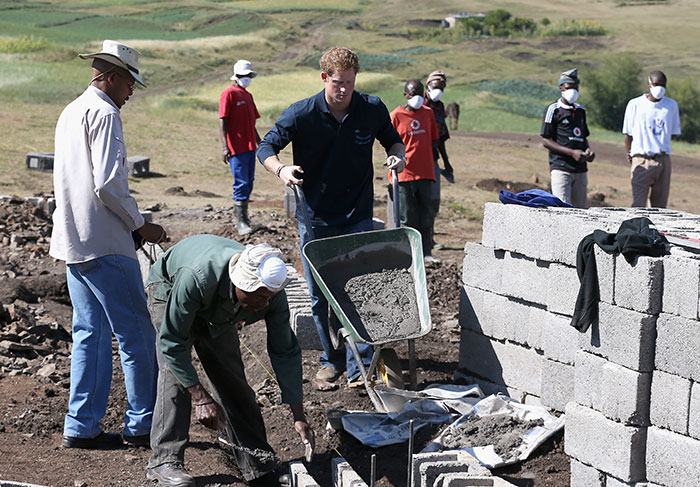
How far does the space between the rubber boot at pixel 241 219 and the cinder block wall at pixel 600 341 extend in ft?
16.5

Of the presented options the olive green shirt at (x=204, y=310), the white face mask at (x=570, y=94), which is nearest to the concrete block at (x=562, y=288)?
the olive green shirt at (x=204, y=310)

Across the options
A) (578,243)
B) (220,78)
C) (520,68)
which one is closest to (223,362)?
(578,243)

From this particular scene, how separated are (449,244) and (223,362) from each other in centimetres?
715

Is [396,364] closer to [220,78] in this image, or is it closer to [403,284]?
[403,284]

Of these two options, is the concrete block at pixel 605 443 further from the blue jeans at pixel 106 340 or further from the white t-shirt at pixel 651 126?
the white t-shirt at pixel 651 126

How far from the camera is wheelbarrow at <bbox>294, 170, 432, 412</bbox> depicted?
5.68 m

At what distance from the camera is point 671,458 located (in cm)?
429

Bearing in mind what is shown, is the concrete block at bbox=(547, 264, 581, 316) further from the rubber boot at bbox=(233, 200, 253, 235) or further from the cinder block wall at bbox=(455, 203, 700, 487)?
the rubber boot at bbox=(233, 200, 253, 235)

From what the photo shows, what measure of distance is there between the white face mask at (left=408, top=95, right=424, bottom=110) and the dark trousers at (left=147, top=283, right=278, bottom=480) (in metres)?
5.07

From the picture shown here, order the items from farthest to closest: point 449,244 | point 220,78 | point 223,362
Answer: point 220,78
point 449,244
point 223,362

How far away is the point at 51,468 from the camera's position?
185 inches

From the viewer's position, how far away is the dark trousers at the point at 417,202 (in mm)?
9258

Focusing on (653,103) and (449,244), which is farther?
(449,244)

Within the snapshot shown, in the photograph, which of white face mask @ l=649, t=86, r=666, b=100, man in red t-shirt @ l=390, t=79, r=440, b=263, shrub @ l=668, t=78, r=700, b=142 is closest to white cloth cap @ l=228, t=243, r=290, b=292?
man in red t-shirt @ l=390, t=79, r=440, b=263
